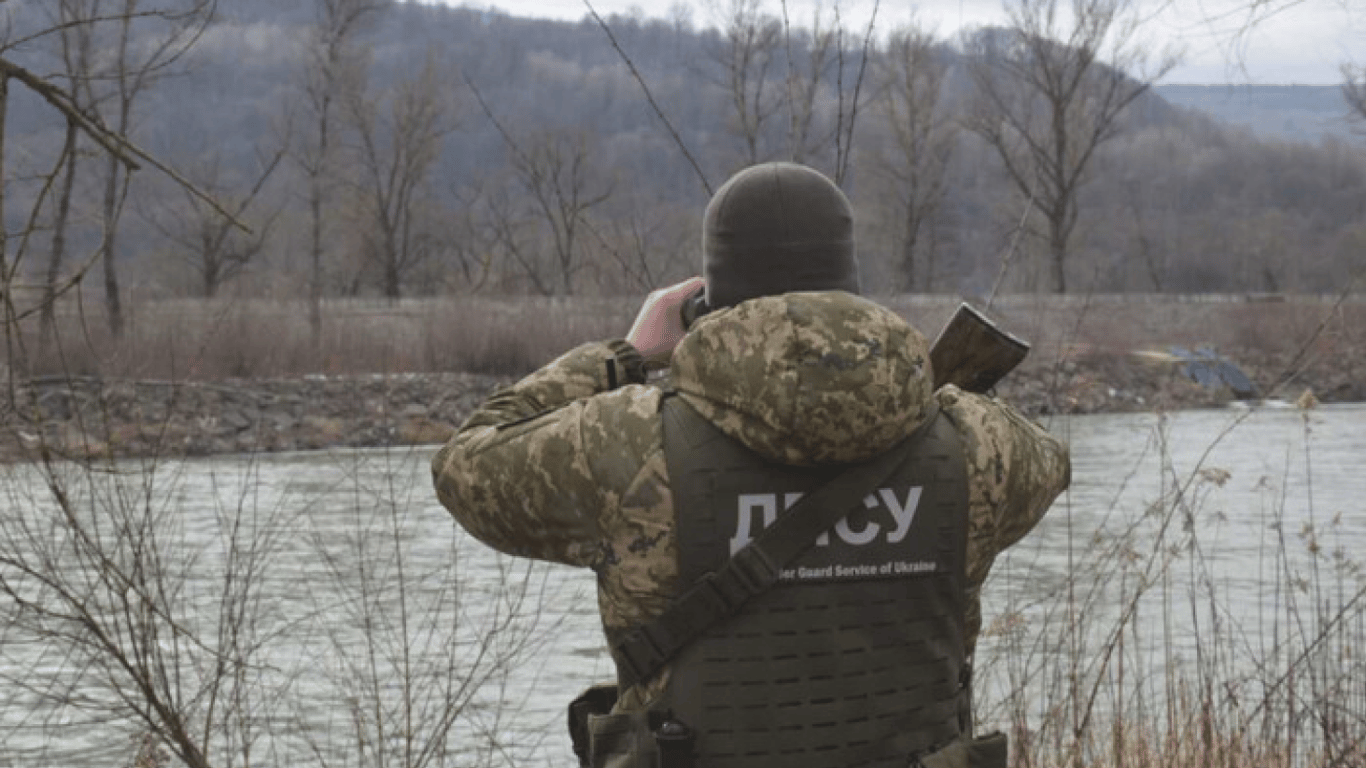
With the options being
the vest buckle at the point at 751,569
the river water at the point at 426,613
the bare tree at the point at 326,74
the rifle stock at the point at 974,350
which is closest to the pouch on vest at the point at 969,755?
the vest buckle at the point at 751,569

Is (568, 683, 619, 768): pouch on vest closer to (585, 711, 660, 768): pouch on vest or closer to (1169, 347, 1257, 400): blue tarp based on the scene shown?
(585, 711, 660, 768): pouch on vest

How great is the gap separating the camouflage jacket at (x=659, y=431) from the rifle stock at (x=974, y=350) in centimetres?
18

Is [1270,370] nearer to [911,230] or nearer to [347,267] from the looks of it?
[911,230]

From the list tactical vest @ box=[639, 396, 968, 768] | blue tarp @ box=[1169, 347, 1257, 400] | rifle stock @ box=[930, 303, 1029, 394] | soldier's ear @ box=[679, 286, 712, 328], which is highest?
soldier's ear @ box=[679, 286, 712, 328]

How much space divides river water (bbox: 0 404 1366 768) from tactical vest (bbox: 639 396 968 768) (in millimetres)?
1568

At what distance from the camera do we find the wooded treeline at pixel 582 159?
6.23m

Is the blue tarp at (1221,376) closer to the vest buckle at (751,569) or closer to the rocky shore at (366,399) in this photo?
the rocky shore at (366,399)

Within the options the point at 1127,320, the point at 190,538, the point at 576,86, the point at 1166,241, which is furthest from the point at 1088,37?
the point at 576,86

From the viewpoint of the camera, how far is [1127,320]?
120 feet

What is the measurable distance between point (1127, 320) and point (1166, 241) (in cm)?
5964

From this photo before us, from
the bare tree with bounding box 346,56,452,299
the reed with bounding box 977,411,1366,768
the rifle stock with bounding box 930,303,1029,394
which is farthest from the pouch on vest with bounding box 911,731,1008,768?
the bare tree with bounding box 346,56,452,299

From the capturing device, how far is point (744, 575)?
2316 mm

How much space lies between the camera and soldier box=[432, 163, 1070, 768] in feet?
7.39

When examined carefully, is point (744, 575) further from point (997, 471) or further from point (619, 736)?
point (997, 471)
